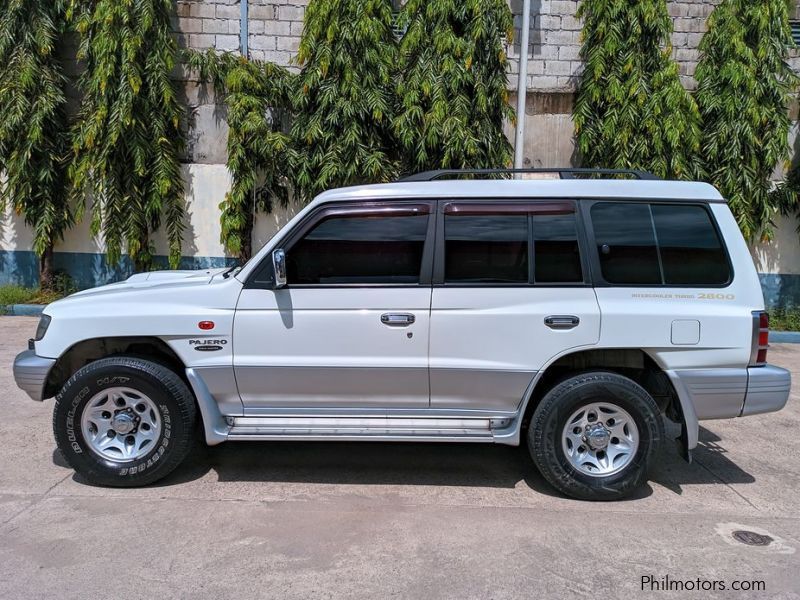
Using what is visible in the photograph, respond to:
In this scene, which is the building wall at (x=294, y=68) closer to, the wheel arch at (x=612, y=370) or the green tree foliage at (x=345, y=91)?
the green tree foliage at (x=345, y=91)

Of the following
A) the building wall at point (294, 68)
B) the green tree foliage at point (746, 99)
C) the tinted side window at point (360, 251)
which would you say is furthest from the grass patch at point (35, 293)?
the green tree foliage at point (746, 99)

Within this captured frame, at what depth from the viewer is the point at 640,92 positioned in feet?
Answer: 32.0

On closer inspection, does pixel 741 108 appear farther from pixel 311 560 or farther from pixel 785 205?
pixel 311 560

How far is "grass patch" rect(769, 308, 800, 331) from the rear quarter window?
728 centimetres

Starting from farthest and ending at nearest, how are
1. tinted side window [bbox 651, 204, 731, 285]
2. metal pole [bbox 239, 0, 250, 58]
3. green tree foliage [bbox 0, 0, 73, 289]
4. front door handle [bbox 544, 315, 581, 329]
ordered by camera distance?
metal pole [bbox 239, 0, 250, 58] → green tree foliage [bbox 0, 0, 73, 289] → tinted side window [bbox 651, 204, 731, 285] → front door handle [bbox 544, 315, 581, 329]

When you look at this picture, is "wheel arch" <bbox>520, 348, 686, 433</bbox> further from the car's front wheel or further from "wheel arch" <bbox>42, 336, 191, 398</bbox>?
"wheel arch" <bbox>42, 336, 191, 398</bbox>

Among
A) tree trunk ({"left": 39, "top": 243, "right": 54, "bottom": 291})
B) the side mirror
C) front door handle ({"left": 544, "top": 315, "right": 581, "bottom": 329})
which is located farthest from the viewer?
tree trunk ({"left": 39, "top": 243, "right": 54, "bottom": 291})

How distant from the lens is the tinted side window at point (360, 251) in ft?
14.4

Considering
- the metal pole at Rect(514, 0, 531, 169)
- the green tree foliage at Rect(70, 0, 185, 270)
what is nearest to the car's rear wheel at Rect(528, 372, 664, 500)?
the metal pole at Rect(514, 0, 531, 169)

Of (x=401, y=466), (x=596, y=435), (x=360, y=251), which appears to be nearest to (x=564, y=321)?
(x=596, y=435)

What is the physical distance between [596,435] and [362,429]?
1542mm

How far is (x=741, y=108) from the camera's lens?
981 cm

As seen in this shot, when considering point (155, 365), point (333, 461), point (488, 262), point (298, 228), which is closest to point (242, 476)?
point (333, 461)

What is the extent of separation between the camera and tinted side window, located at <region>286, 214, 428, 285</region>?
4.38m
